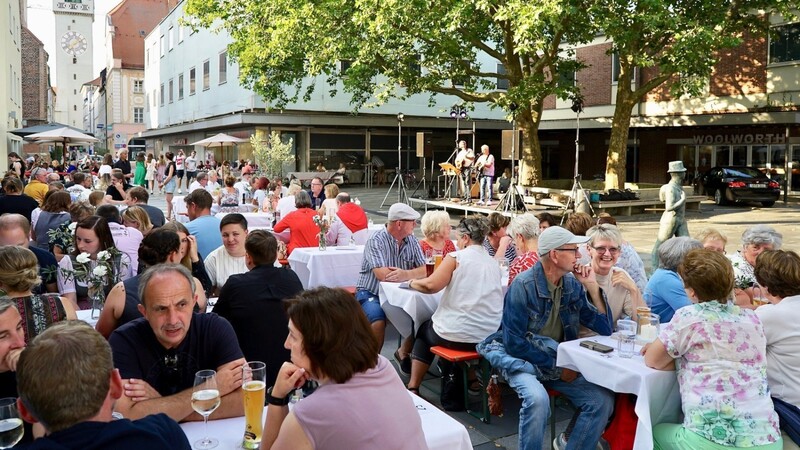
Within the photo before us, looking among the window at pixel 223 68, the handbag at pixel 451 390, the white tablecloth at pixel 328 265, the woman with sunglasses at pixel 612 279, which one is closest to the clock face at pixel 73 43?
the window at pixel 223 68

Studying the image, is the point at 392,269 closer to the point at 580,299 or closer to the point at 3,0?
the point at 580,299

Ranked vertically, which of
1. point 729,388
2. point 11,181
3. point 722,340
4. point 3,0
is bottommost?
point 729,388

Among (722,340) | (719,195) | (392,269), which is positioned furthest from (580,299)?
(719,195)

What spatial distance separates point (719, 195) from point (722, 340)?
76.9 feet

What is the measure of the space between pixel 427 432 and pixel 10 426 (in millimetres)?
1507

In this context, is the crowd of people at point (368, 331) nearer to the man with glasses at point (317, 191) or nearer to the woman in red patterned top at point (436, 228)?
the woman in red patterned top at point (436, 228)

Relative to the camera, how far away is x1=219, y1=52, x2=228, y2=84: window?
105 feet

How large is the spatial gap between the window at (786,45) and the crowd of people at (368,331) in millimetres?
23962

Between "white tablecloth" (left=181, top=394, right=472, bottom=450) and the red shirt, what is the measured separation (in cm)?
545

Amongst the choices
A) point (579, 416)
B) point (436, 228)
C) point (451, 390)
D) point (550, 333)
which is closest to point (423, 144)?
point (436, 228)

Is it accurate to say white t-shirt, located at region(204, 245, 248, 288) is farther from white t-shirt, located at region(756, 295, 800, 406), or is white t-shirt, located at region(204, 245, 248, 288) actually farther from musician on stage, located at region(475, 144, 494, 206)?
musician on stage, located at region(475, 144, 494, 206)

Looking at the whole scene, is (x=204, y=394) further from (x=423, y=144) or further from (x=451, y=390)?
(x=423, y=144)

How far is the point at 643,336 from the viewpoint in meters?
4.07

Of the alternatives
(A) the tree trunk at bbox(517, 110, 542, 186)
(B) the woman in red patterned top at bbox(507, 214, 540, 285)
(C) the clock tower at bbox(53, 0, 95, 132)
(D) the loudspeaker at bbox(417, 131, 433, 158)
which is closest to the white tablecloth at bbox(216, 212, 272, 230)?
(B) the woman in red patterned top at bbox(507, 214, 540, 285)
